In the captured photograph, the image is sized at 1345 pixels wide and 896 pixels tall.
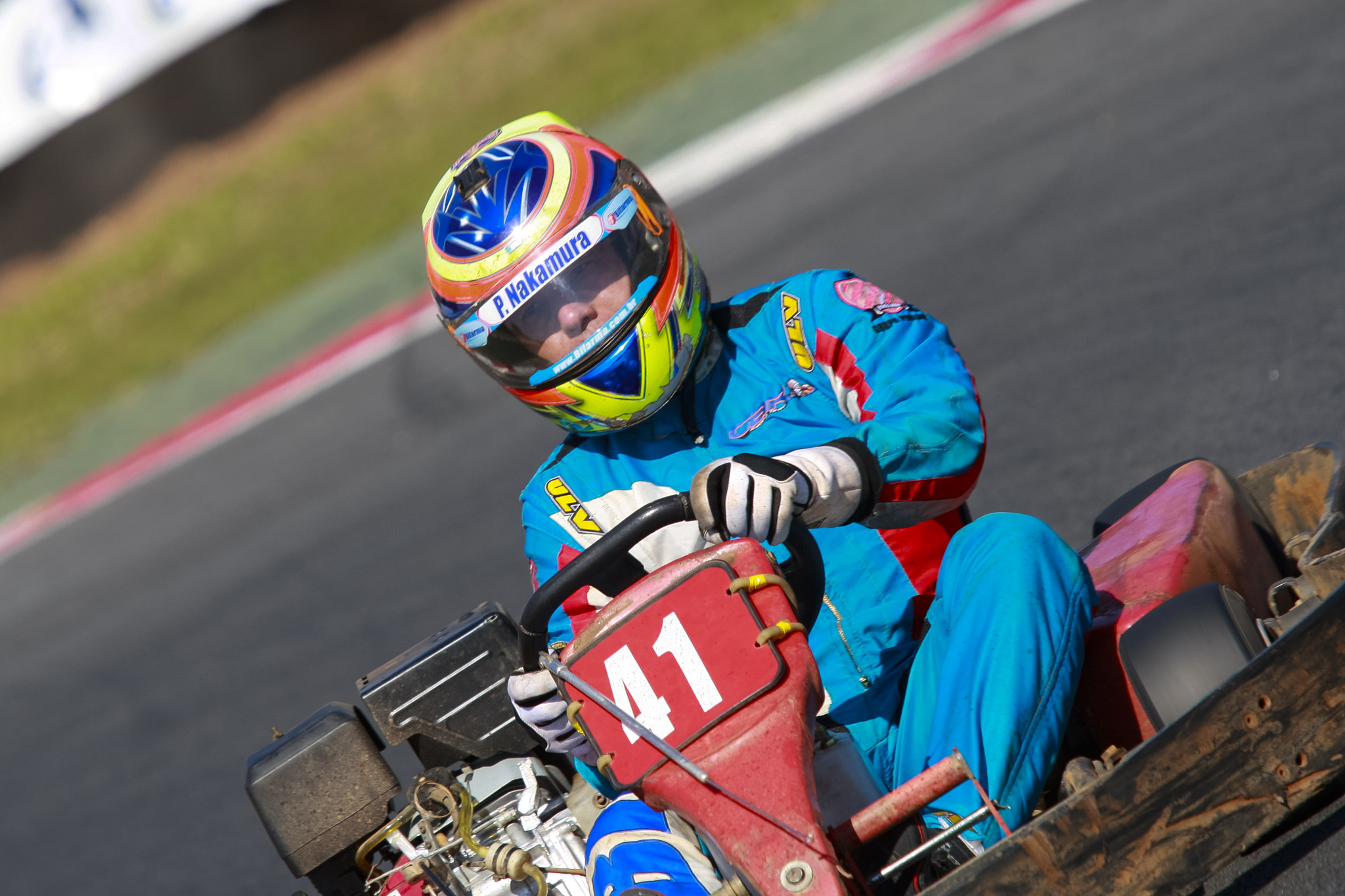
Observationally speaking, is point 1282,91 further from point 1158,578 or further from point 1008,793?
point 1008,793

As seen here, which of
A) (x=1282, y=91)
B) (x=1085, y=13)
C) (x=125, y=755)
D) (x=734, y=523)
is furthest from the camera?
(x=1085, y=13)

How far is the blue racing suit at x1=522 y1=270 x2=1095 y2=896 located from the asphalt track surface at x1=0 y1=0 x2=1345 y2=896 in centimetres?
149

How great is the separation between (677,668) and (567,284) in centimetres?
79

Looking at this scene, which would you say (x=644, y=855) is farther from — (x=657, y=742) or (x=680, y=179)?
(x=680, y=179)

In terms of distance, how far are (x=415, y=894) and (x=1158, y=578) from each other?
4.61 ft

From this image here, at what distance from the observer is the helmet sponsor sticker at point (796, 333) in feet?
7.89

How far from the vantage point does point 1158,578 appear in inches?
84.8

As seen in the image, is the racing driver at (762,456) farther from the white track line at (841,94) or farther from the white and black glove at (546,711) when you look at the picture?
the white track line at (841,94)

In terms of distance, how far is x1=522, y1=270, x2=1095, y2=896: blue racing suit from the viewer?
6.27ft

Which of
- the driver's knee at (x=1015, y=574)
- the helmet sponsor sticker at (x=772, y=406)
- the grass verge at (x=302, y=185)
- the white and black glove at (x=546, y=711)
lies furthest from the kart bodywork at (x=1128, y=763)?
the grass verge at (x=302, y=185)

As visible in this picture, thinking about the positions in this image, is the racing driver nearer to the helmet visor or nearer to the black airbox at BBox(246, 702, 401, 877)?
the helmet visor

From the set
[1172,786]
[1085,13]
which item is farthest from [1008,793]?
[1085,13]

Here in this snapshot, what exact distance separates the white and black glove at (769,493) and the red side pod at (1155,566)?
1.72ft

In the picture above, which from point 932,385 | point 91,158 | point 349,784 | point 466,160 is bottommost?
point 349,784
